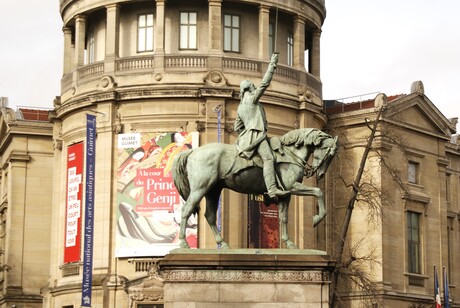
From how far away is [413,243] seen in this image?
6781 cm

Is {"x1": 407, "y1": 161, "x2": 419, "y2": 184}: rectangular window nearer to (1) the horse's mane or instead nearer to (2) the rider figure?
(1) the horse's mane

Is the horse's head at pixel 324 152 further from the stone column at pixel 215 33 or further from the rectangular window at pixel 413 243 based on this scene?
the rectangular window at pixel 413 243

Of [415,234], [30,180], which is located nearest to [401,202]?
[415,234]

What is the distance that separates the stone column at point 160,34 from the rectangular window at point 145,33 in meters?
1.23

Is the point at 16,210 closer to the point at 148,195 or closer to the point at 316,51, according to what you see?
the point at 148,195

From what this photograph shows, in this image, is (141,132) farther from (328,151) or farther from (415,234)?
(328,151)

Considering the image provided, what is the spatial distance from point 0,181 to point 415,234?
25547 mm

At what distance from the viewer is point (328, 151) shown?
84.0ft

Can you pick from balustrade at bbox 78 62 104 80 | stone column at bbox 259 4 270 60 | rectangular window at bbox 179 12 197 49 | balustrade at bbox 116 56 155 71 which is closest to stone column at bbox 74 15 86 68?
balustrade at bbox 78 62 104 80

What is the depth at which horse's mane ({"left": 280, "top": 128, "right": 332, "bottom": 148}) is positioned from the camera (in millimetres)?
25547

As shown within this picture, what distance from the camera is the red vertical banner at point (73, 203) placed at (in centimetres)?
6122

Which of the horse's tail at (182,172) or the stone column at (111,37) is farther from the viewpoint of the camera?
the stone column at (111,37)

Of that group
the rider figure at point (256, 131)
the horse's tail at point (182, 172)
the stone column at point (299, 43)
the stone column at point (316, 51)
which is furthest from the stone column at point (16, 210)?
the rider figure at point (256, 131)

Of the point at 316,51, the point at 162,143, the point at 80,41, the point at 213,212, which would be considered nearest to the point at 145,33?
the point at 80,41
